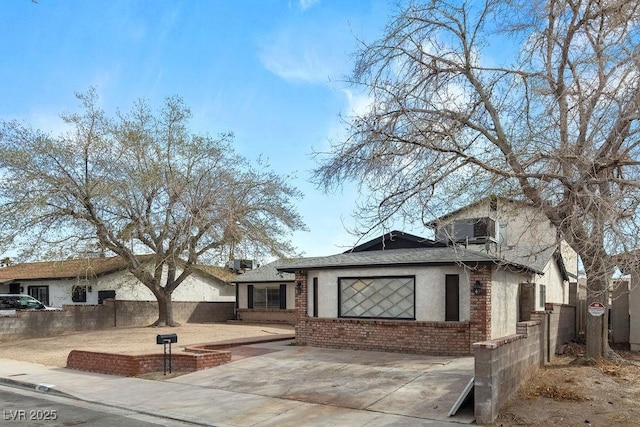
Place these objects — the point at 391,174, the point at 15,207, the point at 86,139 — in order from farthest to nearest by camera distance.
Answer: the point at 86,139
the point at 15,207
the point at 391,174

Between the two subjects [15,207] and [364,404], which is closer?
[364,404]

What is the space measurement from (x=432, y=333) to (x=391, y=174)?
5067mm

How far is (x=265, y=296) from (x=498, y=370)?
2406 cm

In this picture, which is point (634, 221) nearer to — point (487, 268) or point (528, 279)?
point (487, 268)

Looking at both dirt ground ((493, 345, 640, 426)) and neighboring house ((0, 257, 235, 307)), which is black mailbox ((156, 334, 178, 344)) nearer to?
dirt ground ((493, 345, 640, 426))

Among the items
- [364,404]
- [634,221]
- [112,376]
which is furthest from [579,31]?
[112,376]

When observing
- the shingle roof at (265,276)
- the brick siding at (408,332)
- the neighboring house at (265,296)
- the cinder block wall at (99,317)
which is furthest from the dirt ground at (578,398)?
the cinder block wall at (99,317)

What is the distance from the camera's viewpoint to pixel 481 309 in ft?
48.1

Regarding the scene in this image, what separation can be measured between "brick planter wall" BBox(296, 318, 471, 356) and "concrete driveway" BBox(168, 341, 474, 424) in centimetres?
46

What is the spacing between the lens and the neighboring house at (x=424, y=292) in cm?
1481

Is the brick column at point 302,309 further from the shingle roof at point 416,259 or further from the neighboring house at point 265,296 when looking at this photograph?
the neighboring house at point 265,296

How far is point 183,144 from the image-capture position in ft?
81.1

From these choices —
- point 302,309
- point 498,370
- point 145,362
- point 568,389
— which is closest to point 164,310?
point 302,309

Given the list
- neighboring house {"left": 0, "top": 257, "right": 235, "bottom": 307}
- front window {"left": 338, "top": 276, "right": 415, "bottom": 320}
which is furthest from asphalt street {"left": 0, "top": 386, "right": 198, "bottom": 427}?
neighboring house {"left": 0, "top": 257, "right": 235, "bottom": 307}
